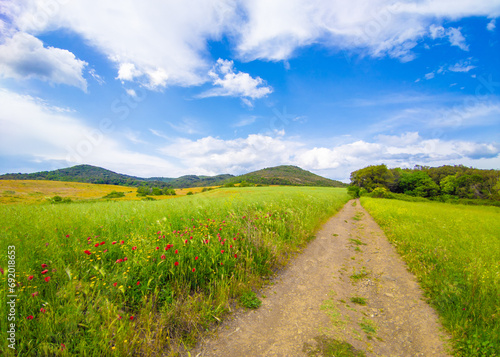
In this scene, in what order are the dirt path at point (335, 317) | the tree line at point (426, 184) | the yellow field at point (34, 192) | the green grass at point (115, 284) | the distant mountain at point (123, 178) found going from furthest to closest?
the distant mountain at point (123, 178) → the tree line at point (426, 184) → the yellow field at point (34, 192) → the dirt path at point (335, 317) → the green grass at point (115, 284)

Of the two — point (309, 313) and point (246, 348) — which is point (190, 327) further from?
point (309, 313)

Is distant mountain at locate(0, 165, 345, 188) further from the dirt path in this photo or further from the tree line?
the dirt path

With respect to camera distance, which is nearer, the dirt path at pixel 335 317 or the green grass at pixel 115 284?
the green grass at pixel 115 284

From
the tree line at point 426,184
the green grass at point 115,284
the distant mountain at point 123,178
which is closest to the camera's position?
the green grass at point 115,284

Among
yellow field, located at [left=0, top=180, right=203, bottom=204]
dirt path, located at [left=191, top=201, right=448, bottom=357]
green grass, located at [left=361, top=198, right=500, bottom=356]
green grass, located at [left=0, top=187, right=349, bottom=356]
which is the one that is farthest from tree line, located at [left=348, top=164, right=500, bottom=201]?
yellow field, located at [left=0, top=180, right=203, bottom=204]

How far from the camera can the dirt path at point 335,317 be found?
9.92ft

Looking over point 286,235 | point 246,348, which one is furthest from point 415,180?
point 246,348

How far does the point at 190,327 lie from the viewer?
302 centimetres

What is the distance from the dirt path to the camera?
3023mm

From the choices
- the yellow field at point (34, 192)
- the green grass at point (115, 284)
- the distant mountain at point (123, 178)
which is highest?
the distant mountain at point (123, 178)

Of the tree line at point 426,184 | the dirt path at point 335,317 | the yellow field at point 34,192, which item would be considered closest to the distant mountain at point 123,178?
the yellow field at point 34,192

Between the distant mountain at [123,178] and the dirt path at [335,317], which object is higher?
the distant mountain at [123,178]

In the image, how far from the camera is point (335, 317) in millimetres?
3740

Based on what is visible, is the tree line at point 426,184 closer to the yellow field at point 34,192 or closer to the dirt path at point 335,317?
the dirt path at point 335,317
